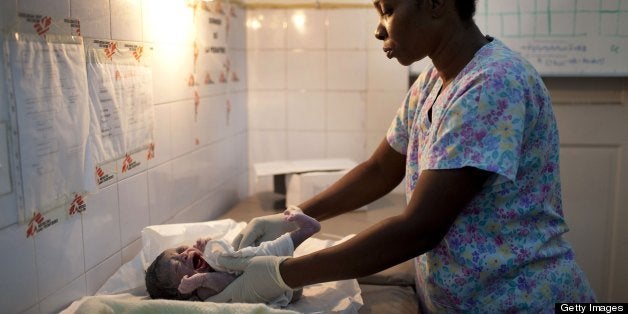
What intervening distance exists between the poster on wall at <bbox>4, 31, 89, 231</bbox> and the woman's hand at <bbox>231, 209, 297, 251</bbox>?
393 mm

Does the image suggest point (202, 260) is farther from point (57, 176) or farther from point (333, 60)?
point (333, 60)

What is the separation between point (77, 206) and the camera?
1.30 metres

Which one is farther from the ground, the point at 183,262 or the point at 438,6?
the point at 438,6

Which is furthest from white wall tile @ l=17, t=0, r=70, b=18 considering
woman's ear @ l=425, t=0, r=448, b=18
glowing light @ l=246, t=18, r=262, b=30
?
glowing light @ l=246, t=18, r=262, b=30

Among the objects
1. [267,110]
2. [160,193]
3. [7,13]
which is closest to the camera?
[7,13]

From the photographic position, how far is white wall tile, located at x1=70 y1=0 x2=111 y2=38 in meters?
1.28

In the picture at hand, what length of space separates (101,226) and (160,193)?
0.34 meters

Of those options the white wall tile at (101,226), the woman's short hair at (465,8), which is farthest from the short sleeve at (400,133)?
the white wall tile at (101,226)

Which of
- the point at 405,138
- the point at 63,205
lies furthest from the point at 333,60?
the point at 63,205

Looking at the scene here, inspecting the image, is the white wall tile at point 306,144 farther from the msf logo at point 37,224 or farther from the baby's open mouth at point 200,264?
the msf logo at point 37,224

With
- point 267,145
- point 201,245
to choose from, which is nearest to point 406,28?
point 201,245

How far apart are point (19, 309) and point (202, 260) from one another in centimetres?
43

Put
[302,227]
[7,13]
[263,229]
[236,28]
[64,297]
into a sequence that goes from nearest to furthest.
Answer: [7,13]
[64,297]
[302,227]
[263,229]
[236,28]

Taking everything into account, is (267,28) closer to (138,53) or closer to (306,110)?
(306,110)
